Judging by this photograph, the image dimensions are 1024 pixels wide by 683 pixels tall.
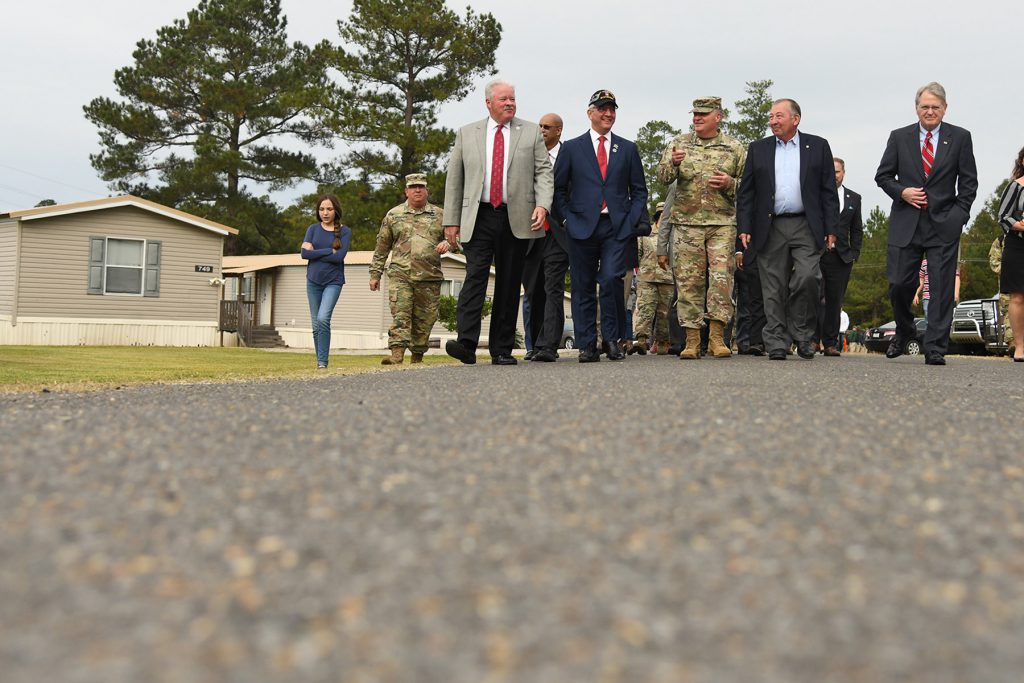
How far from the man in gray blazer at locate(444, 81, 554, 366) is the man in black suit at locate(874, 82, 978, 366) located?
3007 mm

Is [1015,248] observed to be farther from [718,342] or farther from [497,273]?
[497,273]

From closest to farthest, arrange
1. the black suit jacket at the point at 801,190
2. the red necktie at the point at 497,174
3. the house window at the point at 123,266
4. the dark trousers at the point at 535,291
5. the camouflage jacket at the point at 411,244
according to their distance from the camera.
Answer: the red necktie at the point at 497,174 < the black suit jacket at the point at 801,190 < the dark trousers at the point at 535,291 < the camouflage jacket at the point at 411,244 < the house window at the point at 123,266

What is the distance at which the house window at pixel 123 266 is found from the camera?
84.2 feet

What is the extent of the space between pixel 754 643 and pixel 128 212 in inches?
1053

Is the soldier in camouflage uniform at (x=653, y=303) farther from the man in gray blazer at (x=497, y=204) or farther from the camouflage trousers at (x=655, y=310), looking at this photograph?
the man in gray blazer at (x=497, y=204)

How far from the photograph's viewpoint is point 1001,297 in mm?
13117

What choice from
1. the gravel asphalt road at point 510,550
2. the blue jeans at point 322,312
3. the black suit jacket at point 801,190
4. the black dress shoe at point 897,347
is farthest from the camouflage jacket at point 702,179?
the gravel asphalt road at point 510,550

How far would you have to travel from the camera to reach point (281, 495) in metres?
2.39

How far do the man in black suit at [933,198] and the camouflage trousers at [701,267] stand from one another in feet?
4.57

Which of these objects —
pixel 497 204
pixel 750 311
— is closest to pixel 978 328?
pixel 750 311

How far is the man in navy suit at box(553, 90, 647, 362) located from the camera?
839cm

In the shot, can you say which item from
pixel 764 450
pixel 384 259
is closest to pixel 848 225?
pixel 384 259

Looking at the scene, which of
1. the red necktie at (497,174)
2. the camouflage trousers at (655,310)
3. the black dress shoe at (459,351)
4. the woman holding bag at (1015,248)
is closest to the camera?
the red necktie at (497,174)

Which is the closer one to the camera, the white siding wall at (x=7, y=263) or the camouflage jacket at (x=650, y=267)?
the camouflage jacket at (x=650, y=267)
